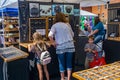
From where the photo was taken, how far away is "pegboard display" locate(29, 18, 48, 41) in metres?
4.37

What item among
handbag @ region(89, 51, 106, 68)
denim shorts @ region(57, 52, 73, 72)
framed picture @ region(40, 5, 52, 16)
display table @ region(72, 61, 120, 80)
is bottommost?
handbag @ region(89, 51, 106, 68)

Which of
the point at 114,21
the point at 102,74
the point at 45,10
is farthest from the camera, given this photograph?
→ the point at 114,21

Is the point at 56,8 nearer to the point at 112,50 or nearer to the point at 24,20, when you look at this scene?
the point at 24,20

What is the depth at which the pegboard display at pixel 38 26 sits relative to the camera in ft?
14.3

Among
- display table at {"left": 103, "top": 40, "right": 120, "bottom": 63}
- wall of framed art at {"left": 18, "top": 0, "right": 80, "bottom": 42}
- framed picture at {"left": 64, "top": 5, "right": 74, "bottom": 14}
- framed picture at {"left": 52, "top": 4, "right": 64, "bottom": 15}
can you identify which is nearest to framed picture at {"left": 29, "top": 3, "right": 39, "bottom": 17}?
wall of framed art at {"left": 18, "top": 0, "right": 80, "bottom": 42}

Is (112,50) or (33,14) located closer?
(33,14)

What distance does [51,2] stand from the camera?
4695 millimetres

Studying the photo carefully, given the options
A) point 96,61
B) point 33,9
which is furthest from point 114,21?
point 33,9

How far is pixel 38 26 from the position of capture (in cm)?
446

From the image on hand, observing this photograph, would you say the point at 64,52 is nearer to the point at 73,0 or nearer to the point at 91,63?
the point at 91,63

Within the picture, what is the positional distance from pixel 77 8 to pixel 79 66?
157cm

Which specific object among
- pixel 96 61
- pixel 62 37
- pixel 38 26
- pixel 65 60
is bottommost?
pixel 96 61

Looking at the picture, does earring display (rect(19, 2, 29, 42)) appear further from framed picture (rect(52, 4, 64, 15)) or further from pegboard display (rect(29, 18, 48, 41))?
framed picture (rect(52, 4, 64, 15))

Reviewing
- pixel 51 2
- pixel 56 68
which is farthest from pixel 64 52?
pixel 51 2
